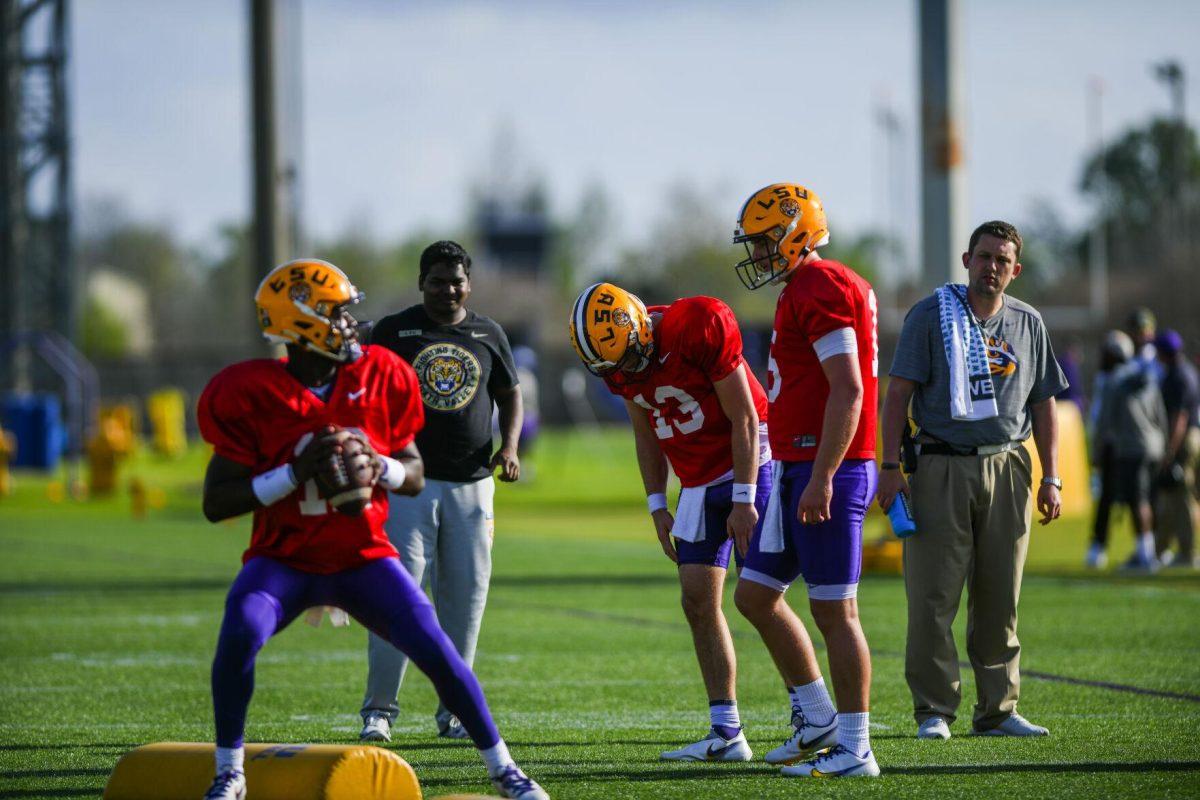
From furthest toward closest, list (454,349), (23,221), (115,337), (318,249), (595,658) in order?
(318,249)
(115,337)
(23,221)
(595,658)
(454,349)

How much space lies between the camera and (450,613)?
7777 mm

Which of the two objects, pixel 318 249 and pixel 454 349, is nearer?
pixel 454 349

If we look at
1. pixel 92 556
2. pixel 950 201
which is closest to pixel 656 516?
pixel 950 201

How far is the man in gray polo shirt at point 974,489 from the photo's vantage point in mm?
7500

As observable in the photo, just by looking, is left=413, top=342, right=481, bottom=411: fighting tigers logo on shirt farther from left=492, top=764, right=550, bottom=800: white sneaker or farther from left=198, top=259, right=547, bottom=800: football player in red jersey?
left=492, top=764, right=550, bottom=800: white sneaker

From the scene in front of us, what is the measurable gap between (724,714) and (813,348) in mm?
1558

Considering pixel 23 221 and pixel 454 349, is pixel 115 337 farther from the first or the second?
pixel 454 349

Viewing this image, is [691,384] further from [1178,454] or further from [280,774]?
[1178,454]

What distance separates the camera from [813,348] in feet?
21.4

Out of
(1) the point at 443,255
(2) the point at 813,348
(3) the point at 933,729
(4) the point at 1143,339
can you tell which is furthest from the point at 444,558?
(4) the point at 1143,339

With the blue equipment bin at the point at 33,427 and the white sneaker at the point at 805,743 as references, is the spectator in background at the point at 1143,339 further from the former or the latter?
the blue equipment bin at the point at 33,427

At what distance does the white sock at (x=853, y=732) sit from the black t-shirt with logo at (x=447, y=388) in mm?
2227

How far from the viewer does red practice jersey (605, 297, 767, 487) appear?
675 cm

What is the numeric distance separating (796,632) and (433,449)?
78.1 inches
